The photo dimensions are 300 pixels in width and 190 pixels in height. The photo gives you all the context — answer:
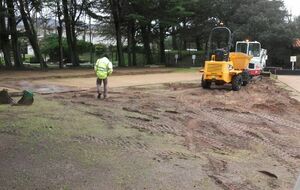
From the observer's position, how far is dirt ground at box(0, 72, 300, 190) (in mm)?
7852

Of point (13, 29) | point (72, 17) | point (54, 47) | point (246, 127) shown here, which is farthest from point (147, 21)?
point (246, 127)

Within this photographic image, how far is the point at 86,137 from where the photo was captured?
418 inches

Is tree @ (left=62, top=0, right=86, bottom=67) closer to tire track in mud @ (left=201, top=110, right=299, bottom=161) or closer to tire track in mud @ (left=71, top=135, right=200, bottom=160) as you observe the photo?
tire track in mud @ (left=201, top=110, right=299, bottom=161)

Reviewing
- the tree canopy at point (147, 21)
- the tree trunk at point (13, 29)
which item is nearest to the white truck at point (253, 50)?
the tree canopy at point (147, 21)

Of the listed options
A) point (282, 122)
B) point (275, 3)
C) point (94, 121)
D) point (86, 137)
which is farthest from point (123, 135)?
point (275, 3)

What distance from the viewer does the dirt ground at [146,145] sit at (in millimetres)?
7852

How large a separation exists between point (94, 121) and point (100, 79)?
551 centimetres

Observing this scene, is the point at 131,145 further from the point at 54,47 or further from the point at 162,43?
the point at 54,47

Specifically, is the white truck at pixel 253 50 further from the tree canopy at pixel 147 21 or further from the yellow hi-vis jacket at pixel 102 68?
the yellow hi-vis jacket at pixel 102 68

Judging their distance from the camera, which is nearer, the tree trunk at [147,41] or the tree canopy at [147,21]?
the tree canopy at [147,21]

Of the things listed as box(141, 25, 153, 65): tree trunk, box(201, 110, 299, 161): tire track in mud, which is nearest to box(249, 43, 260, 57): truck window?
box(201, 110, 299, 161): tire track in mud

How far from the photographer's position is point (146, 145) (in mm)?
10383

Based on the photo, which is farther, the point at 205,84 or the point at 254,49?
the point at 254,49

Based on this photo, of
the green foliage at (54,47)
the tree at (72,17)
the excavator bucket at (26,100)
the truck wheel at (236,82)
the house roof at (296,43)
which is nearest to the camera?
the excavator bucket at (26,100)
